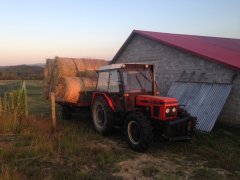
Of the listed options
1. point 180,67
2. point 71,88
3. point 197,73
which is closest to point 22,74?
point 180,67

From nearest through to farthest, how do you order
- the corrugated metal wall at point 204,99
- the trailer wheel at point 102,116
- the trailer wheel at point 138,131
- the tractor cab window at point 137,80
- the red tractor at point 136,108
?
the trailer wheel at point 138,131, the red tractor at point 136,108, the tractor cab window at point 137,80, the trailer wheel at point 102,116, the corrugated metal wall at point 204,99

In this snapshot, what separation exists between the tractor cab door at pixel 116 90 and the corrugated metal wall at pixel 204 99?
120 inches

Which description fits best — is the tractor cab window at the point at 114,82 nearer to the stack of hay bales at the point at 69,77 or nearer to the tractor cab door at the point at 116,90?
the tractor cab door at the point at 116,90

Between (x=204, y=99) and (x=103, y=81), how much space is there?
12.4 feet

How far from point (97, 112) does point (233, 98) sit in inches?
190

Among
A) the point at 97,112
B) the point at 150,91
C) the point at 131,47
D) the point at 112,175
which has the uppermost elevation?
the point at 131,47

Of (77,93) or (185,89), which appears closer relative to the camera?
(77,93)

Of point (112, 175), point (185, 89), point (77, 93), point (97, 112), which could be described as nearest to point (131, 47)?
point (185, 89)

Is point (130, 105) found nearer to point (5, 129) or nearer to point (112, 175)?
point (112, 175)

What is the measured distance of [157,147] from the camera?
7895 mm

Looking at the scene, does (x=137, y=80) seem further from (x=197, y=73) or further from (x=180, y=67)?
(x=180, y=67)

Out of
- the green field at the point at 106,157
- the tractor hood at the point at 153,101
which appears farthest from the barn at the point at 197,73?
the tractor hood at the point at 153,101

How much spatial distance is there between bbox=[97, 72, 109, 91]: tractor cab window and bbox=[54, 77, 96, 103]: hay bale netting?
4.29 feet

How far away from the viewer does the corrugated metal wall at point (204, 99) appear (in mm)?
9789
